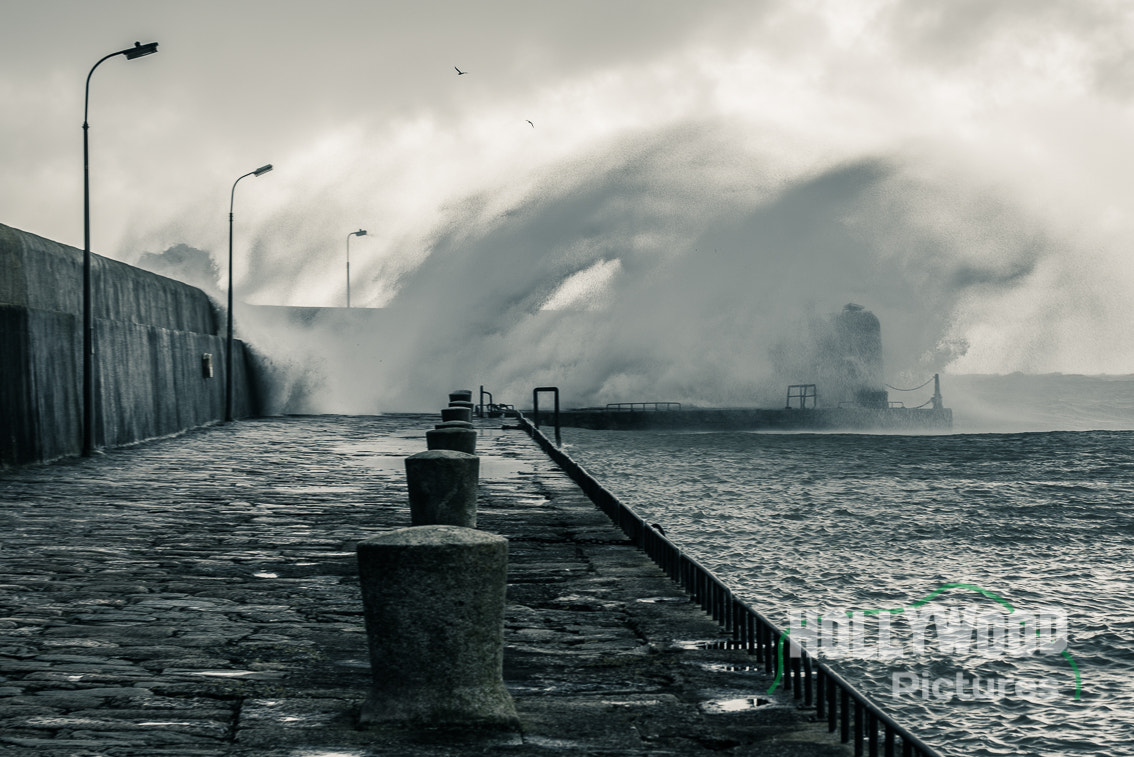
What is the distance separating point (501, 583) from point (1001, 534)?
2123 cm

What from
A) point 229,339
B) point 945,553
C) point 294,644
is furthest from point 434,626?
point 229,339

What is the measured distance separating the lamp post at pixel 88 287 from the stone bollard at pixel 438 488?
1220cm

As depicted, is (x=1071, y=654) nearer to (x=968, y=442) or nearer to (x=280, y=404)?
(x=280, y=404)

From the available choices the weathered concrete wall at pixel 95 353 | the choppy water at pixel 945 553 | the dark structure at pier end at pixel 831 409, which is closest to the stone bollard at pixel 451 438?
the choppy water at pixel 945 553

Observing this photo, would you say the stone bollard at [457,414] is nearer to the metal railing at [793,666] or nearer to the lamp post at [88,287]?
the lamp post at [88,287]

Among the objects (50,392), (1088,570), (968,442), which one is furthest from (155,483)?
(968,442)

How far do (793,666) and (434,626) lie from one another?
1902 mm

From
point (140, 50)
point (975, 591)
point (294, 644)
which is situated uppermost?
point (140, 50)

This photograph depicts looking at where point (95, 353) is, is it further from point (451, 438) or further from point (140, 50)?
point (451, 438)

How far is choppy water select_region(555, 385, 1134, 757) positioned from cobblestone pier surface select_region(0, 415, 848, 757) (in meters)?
4.31

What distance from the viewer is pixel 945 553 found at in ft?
70.4

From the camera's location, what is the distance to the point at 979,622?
50.4ft

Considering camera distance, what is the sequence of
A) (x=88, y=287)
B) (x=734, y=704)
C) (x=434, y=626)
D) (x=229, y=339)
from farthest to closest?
(x=229, y=339), (x=88, y=287), (x=734, y=704), (x=434, y=626)

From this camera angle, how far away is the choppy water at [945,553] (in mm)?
11891
